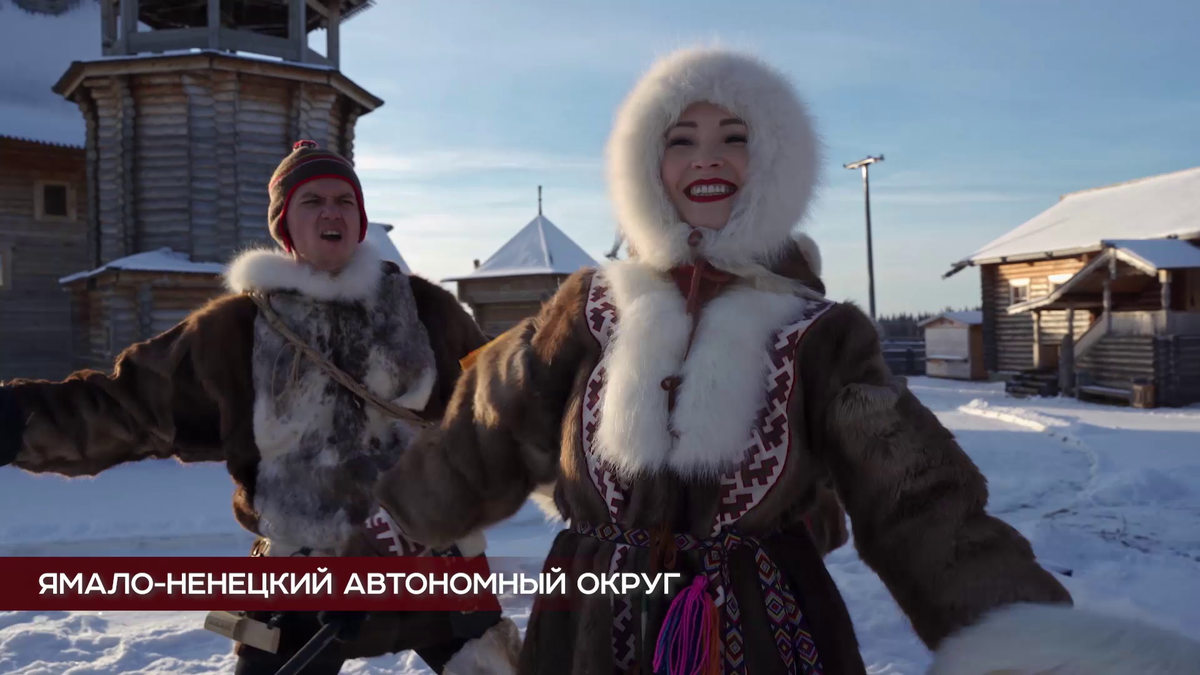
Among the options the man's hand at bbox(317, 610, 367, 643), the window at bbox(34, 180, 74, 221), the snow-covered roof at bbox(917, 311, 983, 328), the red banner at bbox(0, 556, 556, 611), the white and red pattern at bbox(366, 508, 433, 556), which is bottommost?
the man's hand at bbox(317, 610, 367, 643)

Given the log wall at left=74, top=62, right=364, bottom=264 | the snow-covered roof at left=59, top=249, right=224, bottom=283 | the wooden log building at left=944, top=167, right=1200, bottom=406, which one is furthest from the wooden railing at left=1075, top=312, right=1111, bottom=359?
the snow-covered roof at left=59, top=249, right=224, bottom=283

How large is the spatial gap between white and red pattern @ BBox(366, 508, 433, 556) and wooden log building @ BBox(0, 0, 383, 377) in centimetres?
1107

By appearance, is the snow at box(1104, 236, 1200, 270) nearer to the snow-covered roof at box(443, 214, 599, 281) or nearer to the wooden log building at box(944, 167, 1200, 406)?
the wooden log building at box(944, 167, 1200, 406)

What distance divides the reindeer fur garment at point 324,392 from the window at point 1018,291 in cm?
2307

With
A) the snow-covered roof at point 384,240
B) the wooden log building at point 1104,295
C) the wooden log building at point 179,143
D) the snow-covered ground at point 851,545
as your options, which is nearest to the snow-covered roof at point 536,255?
the snow-covered roof at point 384,240

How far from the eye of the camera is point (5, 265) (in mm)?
16312

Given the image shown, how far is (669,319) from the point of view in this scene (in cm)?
169

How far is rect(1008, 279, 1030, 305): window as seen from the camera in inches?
864

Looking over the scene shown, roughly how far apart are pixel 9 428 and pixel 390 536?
3.77ft

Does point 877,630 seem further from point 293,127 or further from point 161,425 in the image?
point 293,127

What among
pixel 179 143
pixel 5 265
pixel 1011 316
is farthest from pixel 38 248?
pixel 1011 316

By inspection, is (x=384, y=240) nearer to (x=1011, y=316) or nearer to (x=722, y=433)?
(x=722, y=433)

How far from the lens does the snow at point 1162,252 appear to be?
51.9ft

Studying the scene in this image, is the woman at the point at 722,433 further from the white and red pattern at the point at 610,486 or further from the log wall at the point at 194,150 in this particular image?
the log wall at the point at 194,150
